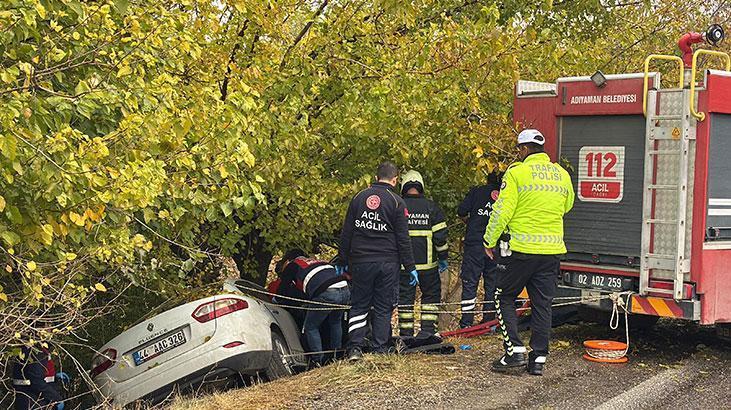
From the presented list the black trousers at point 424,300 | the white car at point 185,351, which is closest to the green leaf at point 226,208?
the white car at point 185,351

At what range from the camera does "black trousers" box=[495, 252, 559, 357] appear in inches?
311

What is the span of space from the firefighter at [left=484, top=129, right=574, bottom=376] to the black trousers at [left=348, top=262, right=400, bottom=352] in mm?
1020

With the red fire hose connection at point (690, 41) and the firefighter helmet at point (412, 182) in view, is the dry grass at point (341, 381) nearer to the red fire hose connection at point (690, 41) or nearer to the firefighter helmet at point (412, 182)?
the firefighter helmet at point (412, 182)

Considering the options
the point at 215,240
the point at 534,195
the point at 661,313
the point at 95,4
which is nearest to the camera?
the point at 95,4

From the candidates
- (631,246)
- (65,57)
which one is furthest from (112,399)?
(631,246)

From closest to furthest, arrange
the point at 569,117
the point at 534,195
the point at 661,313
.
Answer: the point at 534,195 → the point at 661,313 → the point at 569,117

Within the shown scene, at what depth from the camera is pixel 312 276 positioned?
9.23m

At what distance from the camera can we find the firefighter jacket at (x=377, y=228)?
8406 millimetres

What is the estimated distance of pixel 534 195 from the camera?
7.86 meters

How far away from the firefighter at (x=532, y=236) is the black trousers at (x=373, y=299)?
3.35 feet

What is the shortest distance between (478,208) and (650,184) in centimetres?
221

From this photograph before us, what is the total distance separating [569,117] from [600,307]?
1824 mm

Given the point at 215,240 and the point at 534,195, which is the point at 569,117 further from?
the point at 215,240

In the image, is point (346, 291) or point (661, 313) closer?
point (661, 313)
